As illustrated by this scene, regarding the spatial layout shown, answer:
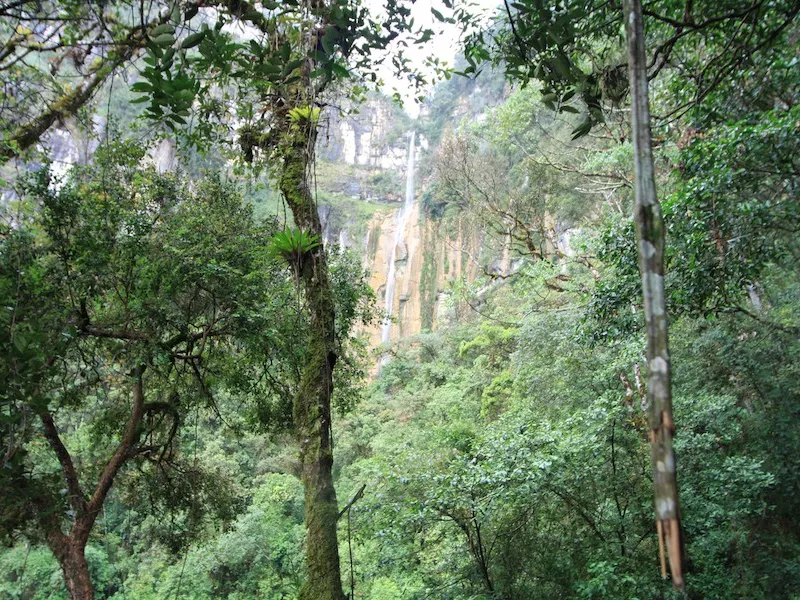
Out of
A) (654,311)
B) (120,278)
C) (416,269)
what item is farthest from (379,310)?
(416,269)

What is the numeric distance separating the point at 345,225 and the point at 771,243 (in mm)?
26895

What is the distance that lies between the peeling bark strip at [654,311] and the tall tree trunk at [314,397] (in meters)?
2.09

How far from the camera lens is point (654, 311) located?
982mm

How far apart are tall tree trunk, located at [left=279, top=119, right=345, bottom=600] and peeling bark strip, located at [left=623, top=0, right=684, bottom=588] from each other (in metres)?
2.09

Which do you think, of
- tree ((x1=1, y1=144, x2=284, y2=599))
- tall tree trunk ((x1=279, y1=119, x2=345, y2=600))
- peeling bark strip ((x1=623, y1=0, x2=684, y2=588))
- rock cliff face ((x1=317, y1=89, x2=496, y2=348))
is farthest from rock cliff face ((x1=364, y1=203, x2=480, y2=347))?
peeling bark strip ((x1=623, y1=0, x2=684, y2=588))

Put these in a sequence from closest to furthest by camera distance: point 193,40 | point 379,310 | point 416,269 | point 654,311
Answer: point 654,311
point 193,40
point 379,310
point 416,269

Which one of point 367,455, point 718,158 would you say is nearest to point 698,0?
point 718,158

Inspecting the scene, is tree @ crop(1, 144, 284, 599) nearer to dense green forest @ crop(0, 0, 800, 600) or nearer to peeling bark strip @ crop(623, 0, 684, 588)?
dense green forest @ crop(0, 0, 800, 600)

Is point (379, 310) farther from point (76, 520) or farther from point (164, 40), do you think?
point (164, 40)

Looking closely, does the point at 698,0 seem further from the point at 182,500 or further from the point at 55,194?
the point at 182,500

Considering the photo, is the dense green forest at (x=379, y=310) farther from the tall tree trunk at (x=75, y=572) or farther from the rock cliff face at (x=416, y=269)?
the rock cliff face at (x=416, y=269)

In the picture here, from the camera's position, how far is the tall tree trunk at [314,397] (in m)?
2.63

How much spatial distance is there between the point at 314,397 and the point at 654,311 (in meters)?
2.29

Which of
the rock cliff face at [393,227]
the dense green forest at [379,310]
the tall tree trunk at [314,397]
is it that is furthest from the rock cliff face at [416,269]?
the tall tree trunk at [314,397]
